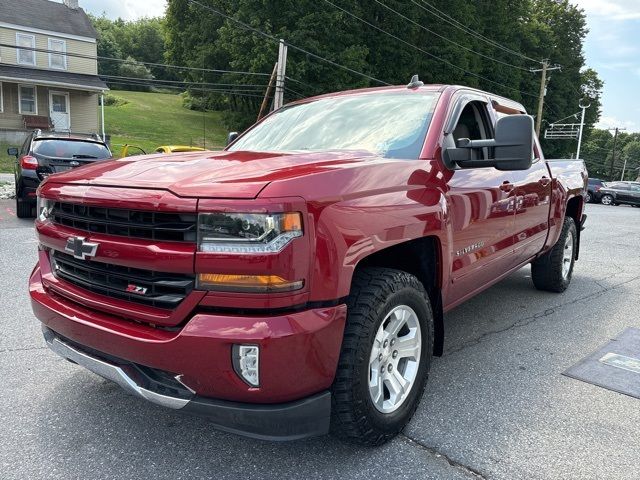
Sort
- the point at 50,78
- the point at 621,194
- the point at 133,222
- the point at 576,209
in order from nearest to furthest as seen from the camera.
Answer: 1. the point at 133,222
2. the point at 576,209
3. the point at 50,78
4. the point at 621,194

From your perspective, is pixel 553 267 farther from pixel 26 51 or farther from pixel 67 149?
pixel 26 51

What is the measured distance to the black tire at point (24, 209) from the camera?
973 cm

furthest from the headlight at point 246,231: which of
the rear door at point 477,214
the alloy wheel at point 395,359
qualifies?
the rear door at point 477,214

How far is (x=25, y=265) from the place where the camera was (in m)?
6.07

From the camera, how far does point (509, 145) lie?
9.14ft

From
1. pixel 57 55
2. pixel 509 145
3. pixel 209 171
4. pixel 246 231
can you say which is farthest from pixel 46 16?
pixel 246 231

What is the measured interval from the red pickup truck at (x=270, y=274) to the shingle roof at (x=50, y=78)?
1184 inches

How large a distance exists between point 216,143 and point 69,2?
516 inches

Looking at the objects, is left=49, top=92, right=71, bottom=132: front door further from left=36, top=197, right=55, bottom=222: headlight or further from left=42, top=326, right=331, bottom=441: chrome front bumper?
left=42, top=326, right=331, bottom=441: chrome front bumper

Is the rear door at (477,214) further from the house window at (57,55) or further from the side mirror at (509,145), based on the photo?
the house window at (57,55)

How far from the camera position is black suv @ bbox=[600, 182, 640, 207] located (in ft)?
96.3

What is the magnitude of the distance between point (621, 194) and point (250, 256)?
33.3 meters

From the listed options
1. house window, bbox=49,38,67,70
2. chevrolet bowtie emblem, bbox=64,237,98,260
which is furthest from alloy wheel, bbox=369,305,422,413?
house window, bbox=49,38,67,70

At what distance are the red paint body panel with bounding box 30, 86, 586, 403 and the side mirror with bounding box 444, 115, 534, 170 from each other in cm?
26
